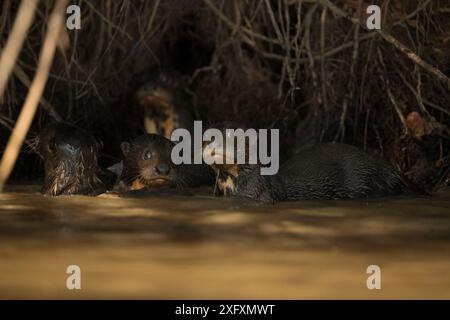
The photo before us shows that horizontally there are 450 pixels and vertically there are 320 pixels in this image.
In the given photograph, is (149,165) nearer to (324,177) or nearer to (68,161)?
(68,161)

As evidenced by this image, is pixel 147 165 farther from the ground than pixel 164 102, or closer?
closer

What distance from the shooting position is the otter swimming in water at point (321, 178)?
4.46 meters

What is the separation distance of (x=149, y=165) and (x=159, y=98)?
1374 millimetres

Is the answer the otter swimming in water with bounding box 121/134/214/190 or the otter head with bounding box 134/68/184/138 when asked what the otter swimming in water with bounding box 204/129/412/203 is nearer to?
the otter swimming in water with bounding box 121/134/214/190

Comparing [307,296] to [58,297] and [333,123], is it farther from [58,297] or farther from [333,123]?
[333,123]

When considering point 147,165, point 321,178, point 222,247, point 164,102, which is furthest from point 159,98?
point 222,247

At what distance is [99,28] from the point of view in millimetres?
6016

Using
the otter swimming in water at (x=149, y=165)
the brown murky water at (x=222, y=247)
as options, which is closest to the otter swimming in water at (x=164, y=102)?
the otter swimming in water at (x=149, y=165)

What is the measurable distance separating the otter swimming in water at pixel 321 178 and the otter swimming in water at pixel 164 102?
1497 mm

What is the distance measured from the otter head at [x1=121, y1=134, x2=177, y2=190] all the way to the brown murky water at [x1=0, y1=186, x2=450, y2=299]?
0.39m

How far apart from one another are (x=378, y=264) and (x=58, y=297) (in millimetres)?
951

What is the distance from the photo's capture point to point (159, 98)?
6.17 m

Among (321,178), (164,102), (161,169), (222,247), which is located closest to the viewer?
(222,247)

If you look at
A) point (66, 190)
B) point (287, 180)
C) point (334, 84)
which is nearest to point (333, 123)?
point (334, 84)
